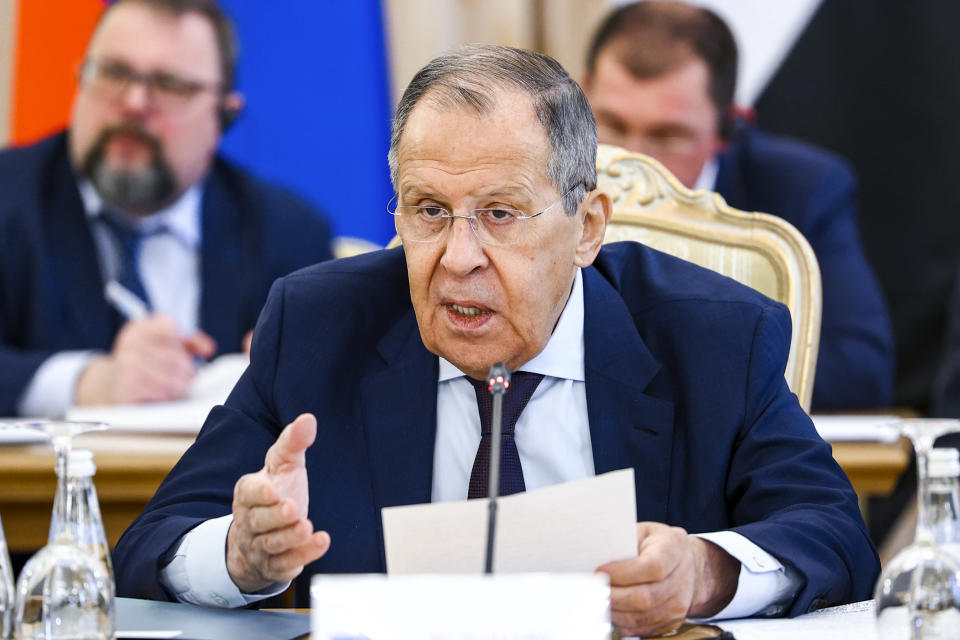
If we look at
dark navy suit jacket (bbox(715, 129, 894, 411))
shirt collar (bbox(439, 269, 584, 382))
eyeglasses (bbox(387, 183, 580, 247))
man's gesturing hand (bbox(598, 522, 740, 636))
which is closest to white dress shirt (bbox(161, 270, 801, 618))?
shirt collar (bbox(439, 269, 584, 382))

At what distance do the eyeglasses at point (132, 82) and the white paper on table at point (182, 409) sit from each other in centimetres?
128

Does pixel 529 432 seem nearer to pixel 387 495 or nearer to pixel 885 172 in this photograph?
pixel 387 495

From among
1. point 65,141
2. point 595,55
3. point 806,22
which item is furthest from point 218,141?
point 806,22

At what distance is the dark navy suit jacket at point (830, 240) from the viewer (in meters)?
4.11

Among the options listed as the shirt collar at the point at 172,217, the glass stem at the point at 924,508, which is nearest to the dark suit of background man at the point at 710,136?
the shirt collar at the point at 172,217

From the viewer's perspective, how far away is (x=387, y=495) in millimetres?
1912

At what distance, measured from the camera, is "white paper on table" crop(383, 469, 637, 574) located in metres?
1.29

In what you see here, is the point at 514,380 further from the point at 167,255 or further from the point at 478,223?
the point at 167,255

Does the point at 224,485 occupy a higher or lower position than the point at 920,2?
lower

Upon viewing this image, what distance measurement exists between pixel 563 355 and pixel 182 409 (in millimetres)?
1699

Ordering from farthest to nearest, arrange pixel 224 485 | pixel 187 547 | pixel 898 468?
pixel 898 468
pixel 224 485
pixel 187 547

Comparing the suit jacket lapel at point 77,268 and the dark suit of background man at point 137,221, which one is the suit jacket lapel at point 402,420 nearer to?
the dark suit of background man at point 137,221

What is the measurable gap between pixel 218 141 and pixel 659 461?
3.47 metres

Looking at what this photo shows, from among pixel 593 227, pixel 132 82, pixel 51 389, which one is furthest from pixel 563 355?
pixel 132 82
